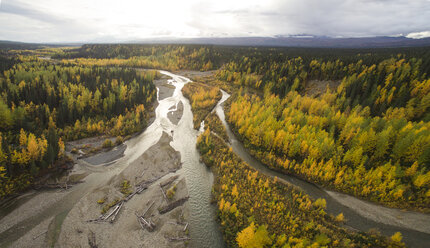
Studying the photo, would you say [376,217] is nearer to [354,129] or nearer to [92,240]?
[354,129]

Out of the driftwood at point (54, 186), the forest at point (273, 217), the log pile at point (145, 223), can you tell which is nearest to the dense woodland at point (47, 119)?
the driftwood at point (54, 186)

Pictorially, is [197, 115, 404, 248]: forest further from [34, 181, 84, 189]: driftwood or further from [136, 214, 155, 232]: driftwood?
[34, 181, 84, 189]: driftwood

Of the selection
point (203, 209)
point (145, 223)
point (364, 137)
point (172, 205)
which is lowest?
point (203, 209)

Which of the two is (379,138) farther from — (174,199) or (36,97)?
(36,97)

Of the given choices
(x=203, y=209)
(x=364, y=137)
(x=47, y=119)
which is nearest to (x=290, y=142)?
(x=364, y=137)

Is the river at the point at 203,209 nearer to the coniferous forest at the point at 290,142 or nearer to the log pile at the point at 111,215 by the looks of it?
the coniferous forest at the point at 290,142

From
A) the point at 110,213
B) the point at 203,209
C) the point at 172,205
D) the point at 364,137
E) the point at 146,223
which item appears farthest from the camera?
the point at 364,137

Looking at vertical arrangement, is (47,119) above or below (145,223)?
above

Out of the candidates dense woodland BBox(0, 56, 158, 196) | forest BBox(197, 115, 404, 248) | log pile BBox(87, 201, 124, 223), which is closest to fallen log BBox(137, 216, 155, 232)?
log pile BBox(87, 201, 124, 223)
